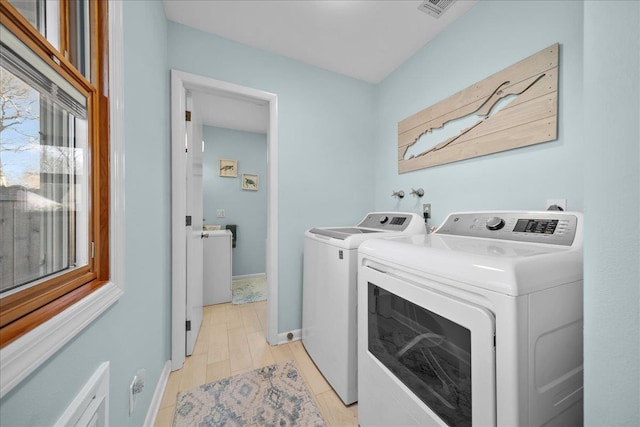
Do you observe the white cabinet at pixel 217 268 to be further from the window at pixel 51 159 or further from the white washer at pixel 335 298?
the window at pixel 51 159

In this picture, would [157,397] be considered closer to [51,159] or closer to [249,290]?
[51,159]

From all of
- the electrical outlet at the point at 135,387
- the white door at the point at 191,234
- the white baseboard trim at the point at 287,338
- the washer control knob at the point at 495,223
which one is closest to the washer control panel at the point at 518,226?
the washer control knob at the point at 495,223

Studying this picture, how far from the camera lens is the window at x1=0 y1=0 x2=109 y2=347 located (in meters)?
0.44

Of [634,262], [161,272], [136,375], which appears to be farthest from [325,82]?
[136,375]

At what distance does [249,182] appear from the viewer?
377 cm

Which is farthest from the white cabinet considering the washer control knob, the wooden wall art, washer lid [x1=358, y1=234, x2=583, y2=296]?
the washer control knob

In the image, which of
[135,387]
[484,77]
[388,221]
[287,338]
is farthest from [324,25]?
[287,338]

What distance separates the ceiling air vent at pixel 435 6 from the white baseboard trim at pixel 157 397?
278 cm

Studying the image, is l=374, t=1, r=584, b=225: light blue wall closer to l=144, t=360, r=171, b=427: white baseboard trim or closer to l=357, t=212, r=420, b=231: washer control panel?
l=357, t=212, r=420, b=231: washer control panel

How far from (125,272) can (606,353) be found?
4.51ft

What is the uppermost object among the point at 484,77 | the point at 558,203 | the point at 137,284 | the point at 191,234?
the point at 484,77

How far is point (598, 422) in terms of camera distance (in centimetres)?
47

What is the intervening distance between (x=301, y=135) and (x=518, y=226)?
1.61 meters

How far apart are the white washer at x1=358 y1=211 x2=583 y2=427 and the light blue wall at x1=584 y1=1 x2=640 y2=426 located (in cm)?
10
